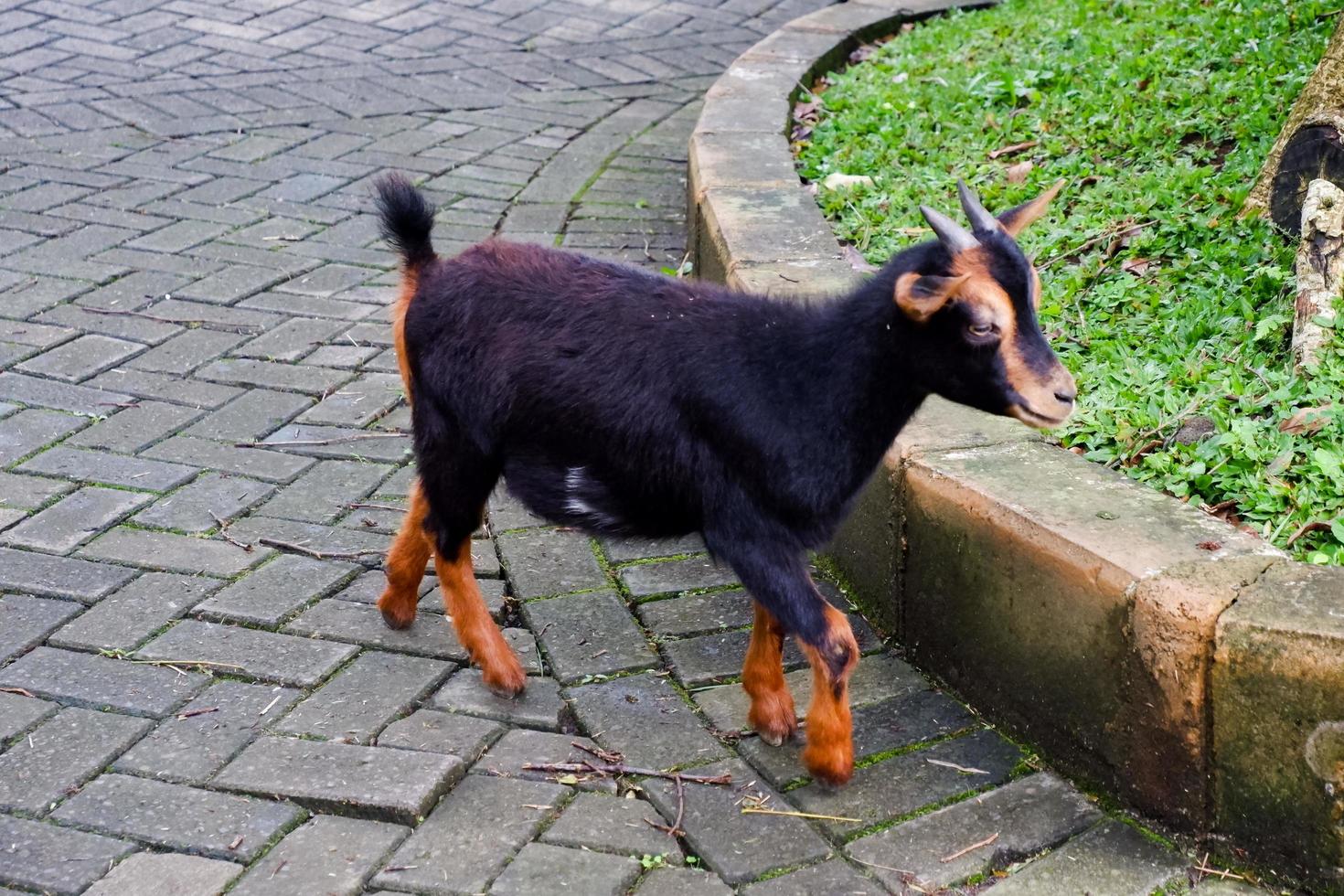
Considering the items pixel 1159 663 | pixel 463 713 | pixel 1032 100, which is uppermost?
pixel 1032 100

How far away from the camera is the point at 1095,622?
3.13 meters

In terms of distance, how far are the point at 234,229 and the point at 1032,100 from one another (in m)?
3.45

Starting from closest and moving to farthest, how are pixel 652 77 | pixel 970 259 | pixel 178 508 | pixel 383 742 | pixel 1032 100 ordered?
pixel 970 259, pixel 383 742, pixel 178 508, pixel 1032 100, pixel 652 77

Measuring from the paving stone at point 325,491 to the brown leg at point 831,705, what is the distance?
5.73 feet

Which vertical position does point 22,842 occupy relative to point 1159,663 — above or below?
below

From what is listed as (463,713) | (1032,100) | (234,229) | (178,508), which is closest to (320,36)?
(234,229)

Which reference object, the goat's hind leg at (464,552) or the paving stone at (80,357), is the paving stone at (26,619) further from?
the paving stone at (80,357)

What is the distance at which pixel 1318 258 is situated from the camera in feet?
13.3

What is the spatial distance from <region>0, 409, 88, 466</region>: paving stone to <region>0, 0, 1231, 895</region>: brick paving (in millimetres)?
21

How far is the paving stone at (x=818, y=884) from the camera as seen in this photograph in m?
2.95

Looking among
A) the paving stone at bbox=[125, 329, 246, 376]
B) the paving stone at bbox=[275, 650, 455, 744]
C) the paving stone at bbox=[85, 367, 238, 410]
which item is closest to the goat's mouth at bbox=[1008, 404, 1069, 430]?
the paving stone at bbox=[275, 650, 455, 744]

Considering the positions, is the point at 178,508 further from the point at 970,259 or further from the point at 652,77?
the point at 652,77

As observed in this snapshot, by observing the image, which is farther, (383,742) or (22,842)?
(383,742)

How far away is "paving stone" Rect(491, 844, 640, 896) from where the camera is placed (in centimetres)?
293
